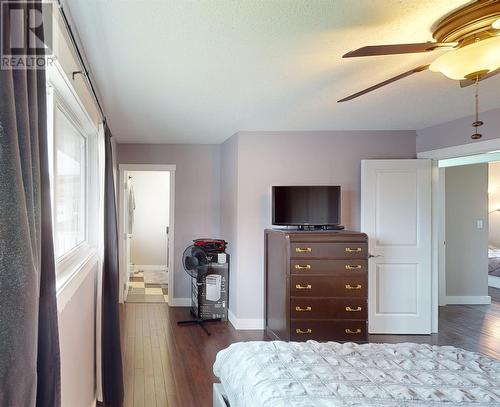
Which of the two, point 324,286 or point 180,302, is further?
point 180,302

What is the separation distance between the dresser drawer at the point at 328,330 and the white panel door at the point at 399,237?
1.91 ft

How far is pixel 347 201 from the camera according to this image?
482cm

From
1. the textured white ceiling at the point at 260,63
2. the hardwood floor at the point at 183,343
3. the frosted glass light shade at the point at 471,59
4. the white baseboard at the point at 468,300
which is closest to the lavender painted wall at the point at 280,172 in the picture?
the textured white ceiling at the point at 260,63

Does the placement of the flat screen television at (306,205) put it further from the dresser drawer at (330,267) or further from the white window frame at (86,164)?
the white window frame at (86,164)

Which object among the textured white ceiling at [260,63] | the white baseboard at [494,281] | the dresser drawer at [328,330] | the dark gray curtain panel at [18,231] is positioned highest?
the textured white ceiling at [260,63]

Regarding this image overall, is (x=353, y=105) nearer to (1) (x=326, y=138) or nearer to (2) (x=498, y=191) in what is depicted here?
(1) (x=326, y=138)

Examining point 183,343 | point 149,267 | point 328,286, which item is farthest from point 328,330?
point 149,267

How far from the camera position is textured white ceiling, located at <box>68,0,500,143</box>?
188cm

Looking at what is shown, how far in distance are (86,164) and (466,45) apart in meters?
2.57

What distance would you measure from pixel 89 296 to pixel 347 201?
316cm

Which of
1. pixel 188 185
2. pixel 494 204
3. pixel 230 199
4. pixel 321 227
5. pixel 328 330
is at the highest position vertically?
pixel 188 185

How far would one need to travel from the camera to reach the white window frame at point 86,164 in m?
1.75

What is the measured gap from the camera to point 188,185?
19.4 feet

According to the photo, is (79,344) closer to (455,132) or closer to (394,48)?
(394,48)
